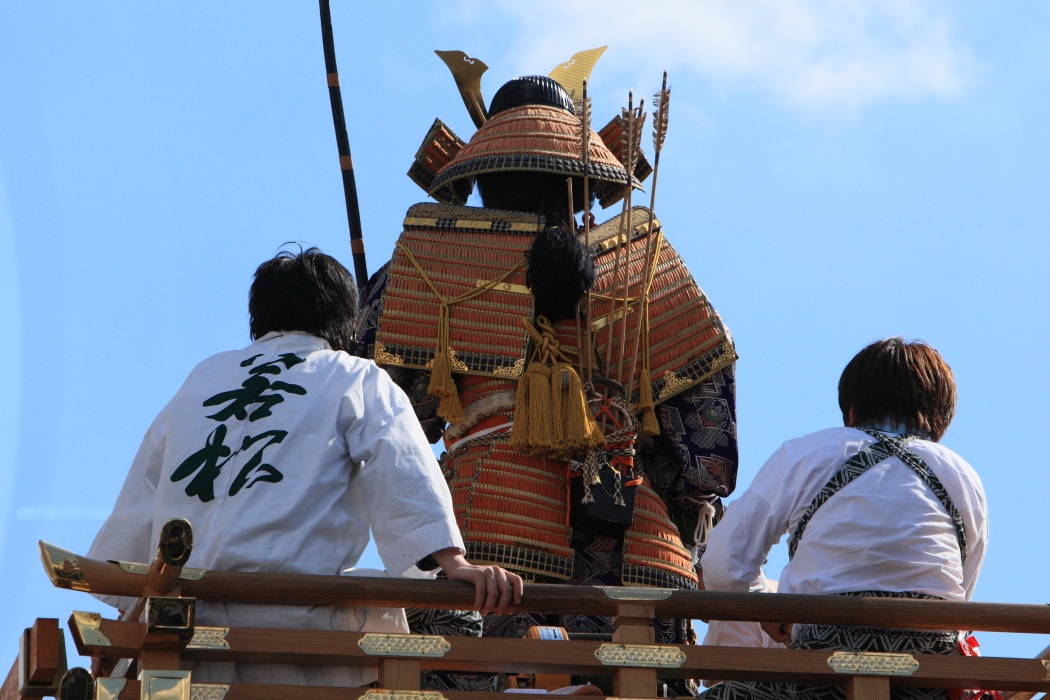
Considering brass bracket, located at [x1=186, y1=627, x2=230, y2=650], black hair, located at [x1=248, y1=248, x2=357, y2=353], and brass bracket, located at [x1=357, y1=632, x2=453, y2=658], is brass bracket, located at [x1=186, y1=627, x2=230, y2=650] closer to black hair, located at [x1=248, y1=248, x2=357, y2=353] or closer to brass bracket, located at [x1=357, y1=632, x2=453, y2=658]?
brass bracket, located at [x1=357, y1=632, x2=453, y2=658]

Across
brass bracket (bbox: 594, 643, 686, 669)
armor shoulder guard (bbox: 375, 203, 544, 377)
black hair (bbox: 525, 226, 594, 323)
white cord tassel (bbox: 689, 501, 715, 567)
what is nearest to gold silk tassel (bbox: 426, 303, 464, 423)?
armor shoulder guard (bbox: 375, 203, 544, 377)

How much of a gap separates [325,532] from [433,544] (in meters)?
0.22

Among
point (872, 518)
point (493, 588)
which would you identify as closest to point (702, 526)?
point (872, 518)

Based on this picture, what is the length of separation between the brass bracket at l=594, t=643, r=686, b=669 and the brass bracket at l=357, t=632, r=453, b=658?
0.30m

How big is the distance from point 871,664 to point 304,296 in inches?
55.5

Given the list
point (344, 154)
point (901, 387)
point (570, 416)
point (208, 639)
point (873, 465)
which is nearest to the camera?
point (208, 639)

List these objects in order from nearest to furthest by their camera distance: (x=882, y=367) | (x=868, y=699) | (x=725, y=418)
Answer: (x=868, y=699) < (x=882, y=367) < (x=725, y=418)

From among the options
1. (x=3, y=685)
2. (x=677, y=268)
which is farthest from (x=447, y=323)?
(x=3, y=685)

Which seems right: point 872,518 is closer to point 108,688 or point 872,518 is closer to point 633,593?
point 633,593

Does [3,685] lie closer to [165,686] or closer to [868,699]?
[165,686]

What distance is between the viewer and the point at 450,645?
344 cm

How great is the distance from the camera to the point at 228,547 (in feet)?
11.7

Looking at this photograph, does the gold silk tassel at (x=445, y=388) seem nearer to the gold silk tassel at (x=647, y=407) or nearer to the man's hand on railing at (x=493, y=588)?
the gold silk tassel at (x=647, y=407)

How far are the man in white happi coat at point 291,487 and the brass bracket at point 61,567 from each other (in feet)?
0.97
